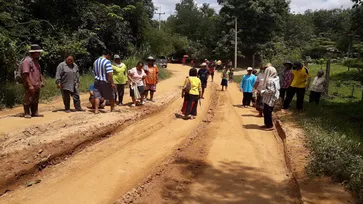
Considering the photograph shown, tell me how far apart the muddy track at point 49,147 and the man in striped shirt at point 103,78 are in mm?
725

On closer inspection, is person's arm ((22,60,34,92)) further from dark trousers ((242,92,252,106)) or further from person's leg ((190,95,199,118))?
dark trousers ((242,92,252,106))

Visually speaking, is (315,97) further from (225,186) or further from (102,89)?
(225,186)

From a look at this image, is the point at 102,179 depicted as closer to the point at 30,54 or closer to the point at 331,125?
the point at 30,54

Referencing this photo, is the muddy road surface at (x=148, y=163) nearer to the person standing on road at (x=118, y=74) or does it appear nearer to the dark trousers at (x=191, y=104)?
the dark trousers at (x=191, y=104)

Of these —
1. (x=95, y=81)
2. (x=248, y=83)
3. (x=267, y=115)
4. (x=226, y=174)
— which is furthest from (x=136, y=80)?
(x=226, y=174)

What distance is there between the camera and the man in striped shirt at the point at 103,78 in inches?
343

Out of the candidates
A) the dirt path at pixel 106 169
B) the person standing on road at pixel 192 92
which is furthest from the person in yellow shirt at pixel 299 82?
the dirt path at pixel 106 169

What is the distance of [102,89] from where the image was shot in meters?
8.91

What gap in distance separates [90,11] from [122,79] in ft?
39.6

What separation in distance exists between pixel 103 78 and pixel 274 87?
178 inches

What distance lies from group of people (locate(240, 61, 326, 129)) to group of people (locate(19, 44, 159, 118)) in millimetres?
3602

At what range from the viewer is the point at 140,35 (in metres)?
28.6

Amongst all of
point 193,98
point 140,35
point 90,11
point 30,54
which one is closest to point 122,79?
point 193,98

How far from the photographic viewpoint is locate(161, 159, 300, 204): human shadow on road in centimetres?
449
